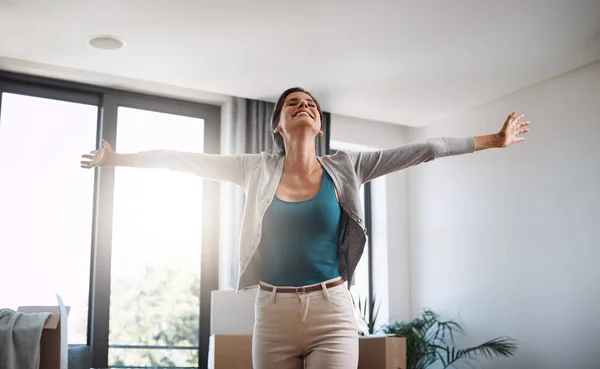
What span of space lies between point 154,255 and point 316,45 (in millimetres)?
1770

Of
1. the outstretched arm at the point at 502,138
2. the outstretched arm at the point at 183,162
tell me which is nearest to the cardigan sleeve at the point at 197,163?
the outstretched arm at the point at 183,162

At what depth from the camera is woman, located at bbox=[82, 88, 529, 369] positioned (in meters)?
1.56

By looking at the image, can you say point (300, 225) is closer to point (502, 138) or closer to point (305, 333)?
point (305, 333)

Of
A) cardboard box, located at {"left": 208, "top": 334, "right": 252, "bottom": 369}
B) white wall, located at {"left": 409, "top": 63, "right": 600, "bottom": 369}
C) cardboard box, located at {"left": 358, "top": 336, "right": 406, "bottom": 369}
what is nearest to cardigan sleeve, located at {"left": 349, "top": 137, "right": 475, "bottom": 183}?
cardboard box, located at {"left": 208, "top": 334, "right": 252, "bottom": 369}

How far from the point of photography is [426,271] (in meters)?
5.36

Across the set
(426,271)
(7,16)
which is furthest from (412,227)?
(7,16)

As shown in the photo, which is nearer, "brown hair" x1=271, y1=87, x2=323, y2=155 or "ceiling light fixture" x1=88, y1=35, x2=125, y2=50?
"brown hair" x1=271, y1=87, x2=323, y2=155

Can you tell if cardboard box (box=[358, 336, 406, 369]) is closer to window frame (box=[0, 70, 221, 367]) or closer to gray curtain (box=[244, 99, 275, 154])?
window frame (box=[0, 70, 221, 367])

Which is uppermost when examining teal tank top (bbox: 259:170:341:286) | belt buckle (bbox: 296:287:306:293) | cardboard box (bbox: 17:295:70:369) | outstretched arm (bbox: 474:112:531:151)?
outstretched arm (bbox: 474:112:531:151)

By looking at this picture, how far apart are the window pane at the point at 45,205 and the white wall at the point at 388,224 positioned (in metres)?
2.04

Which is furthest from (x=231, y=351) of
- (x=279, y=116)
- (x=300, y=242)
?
(x=300, y=242)

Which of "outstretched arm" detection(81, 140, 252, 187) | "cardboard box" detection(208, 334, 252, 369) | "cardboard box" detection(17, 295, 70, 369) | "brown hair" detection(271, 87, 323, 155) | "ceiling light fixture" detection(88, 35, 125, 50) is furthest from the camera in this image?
"ceiling light fixture" detection(88, 35, 125, 50)

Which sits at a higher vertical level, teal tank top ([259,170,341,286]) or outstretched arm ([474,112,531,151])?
outstretched arm ([474,112,531,151])

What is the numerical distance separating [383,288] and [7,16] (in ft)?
11.3
